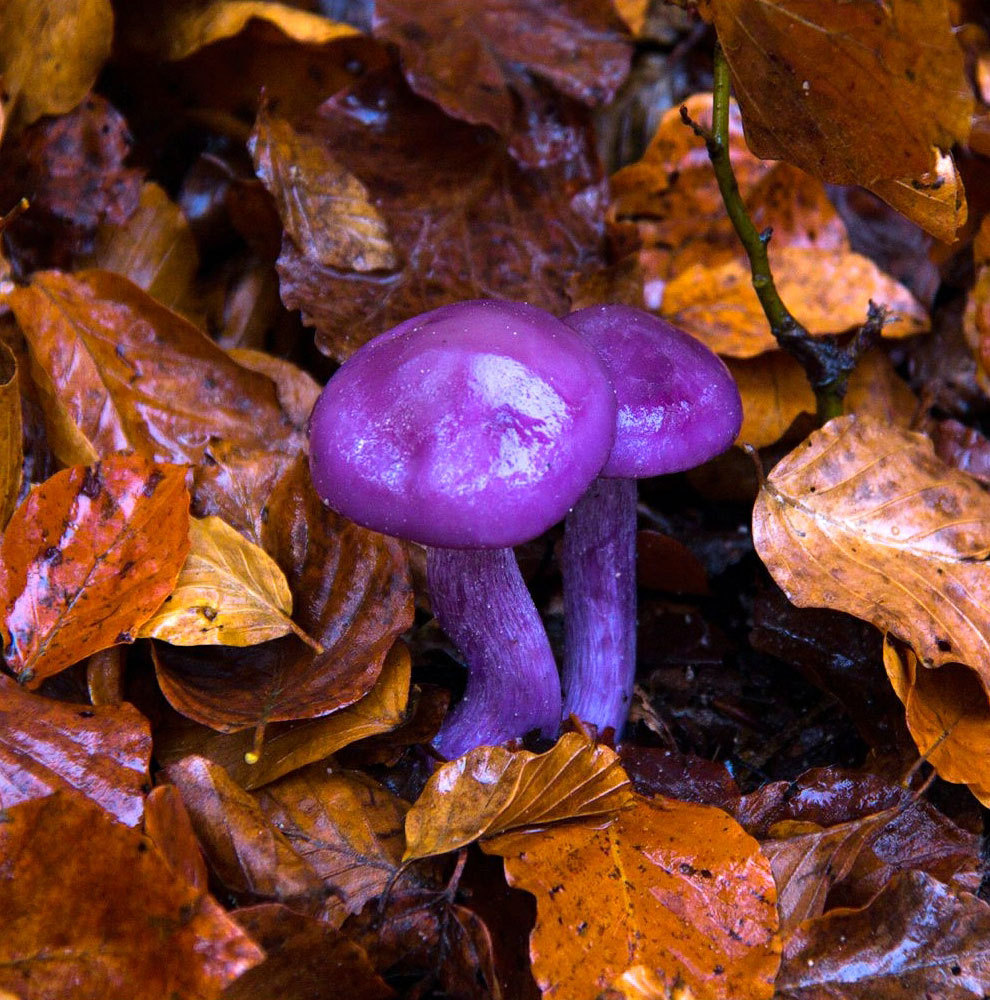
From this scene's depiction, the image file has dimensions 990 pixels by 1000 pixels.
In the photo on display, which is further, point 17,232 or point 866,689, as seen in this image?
point 17,232

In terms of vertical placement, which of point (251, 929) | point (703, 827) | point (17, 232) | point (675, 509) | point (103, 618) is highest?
point (17, 232)

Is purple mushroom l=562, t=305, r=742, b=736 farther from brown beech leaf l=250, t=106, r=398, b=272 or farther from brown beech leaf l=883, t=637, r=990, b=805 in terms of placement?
brown beech leaf l=250, t=106, r=398, b=272

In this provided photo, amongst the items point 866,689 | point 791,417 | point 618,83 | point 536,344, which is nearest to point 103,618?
point 536,344

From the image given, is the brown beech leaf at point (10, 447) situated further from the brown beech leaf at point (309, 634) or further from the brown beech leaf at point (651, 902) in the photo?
the brown beech leaf at point (651, 902)

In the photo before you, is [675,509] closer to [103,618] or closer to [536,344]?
[536,344]

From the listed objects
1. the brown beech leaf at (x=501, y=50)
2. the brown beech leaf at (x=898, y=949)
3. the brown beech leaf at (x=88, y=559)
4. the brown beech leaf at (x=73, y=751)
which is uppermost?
the brown beech leaf at (x=501, y=50)

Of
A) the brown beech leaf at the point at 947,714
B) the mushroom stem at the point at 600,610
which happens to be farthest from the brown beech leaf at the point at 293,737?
the brown beech leaf at the point at 947,714
